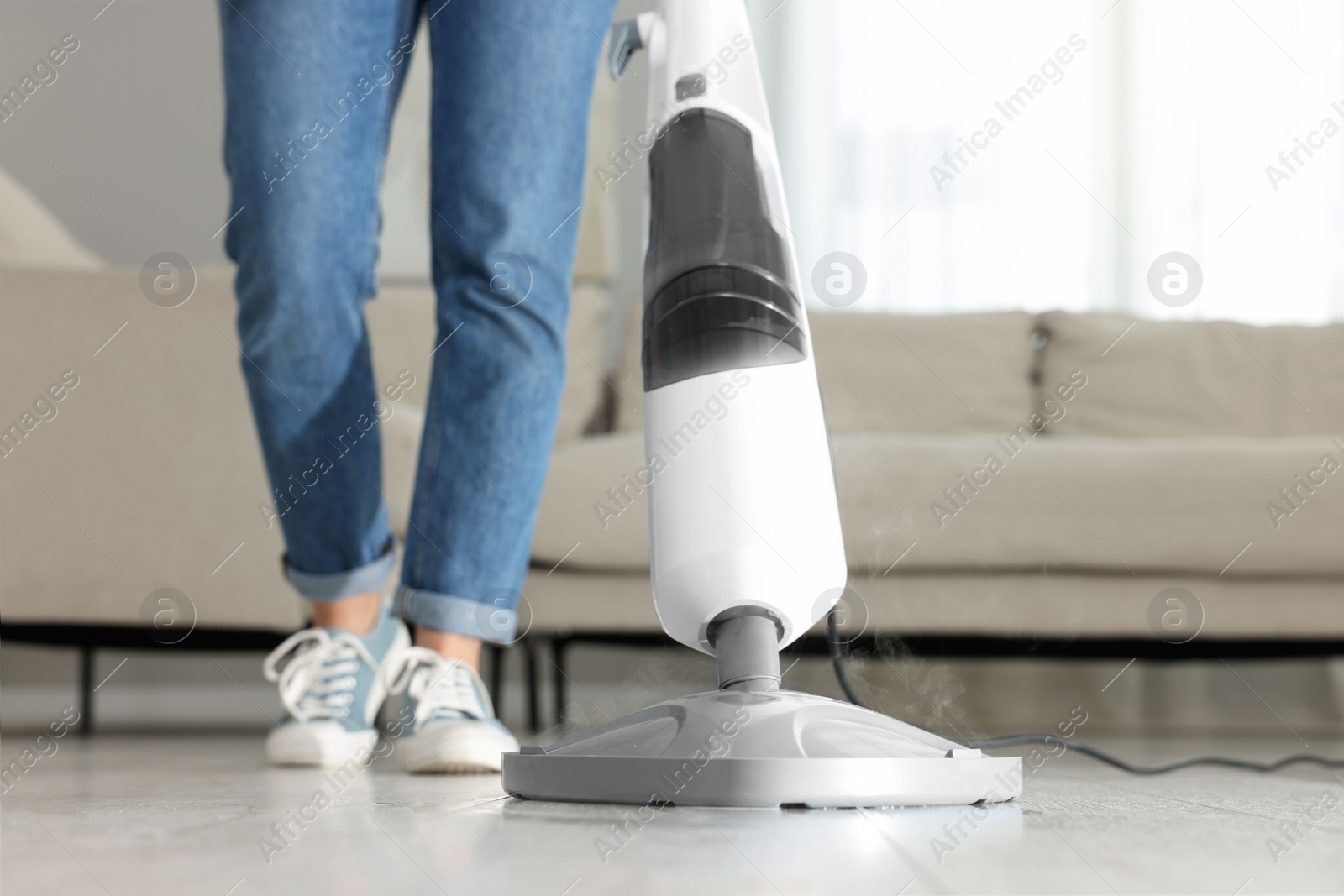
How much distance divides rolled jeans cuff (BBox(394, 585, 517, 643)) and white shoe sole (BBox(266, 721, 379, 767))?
0.10 meters

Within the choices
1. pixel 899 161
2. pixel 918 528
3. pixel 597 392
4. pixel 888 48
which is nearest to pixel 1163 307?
pixel 899 161

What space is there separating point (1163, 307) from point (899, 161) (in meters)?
0.79

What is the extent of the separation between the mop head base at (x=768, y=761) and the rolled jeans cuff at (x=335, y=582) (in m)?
0.42

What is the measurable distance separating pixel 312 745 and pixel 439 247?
387mm

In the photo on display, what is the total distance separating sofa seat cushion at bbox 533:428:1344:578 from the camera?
147 cm

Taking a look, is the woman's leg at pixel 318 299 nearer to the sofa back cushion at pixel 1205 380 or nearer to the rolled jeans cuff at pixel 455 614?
the rolled jeans cuff at pixel 455 614

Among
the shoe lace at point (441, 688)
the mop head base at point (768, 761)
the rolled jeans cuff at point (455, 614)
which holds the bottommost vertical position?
the shoe lace at point (441, 688)

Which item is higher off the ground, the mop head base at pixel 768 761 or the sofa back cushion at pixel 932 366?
the sofa back cushion at pixel 932 366

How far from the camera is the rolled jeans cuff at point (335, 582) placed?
0.91m

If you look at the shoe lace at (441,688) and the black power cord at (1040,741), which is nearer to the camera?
the black power cord at (1040,741)

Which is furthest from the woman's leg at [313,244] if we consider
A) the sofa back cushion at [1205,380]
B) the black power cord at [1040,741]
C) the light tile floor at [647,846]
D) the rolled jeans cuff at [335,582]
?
the sofa back cushion at [1205,380]

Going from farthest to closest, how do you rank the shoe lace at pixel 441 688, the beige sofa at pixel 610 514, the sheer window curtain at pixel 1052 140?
the sheer window curtain at pixel 1052 140 → the beige sofa at pixel 610 514 → the shoe lace at pixel 441 688

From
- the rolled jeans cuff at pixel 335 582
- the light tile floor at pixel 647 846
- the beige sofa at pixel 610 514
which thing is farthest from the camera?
the beige sofa at pixel 610 514

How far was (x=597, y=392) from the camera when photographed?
2395 millimetres
